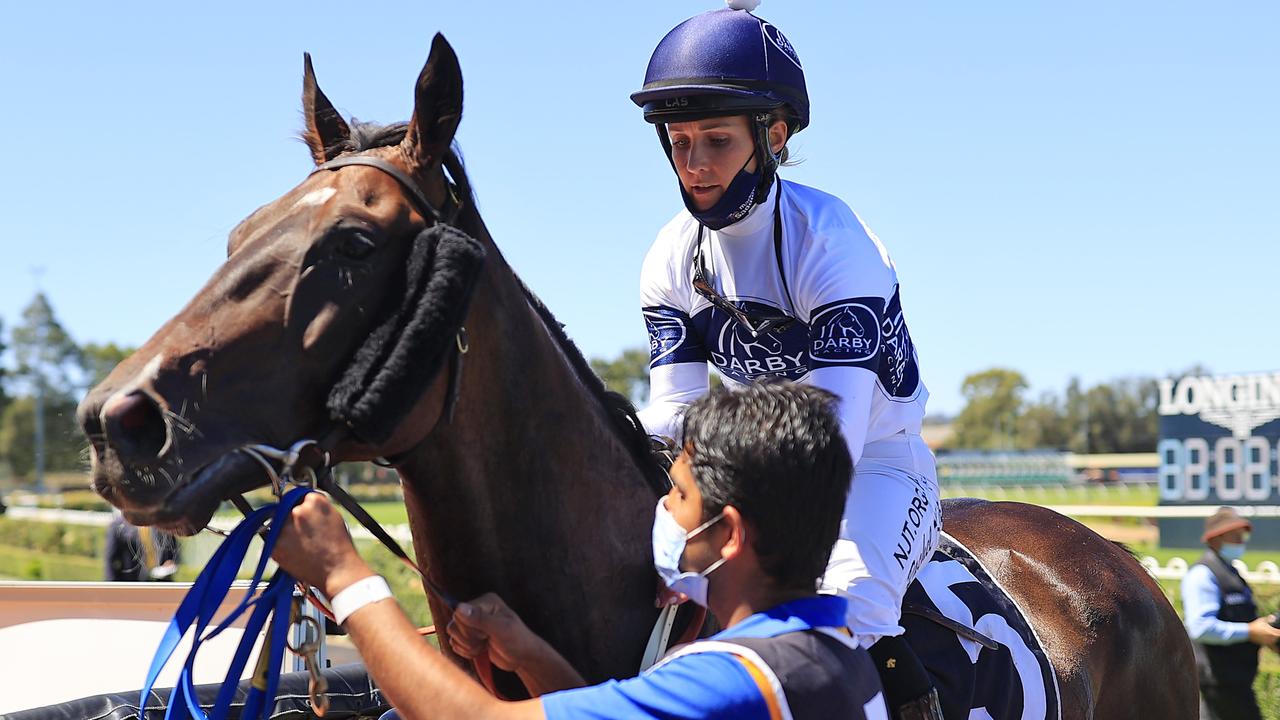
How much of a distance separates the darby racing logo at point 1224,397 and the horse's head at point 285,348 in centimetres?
1879

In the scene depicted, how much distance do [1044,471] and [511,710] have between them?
62.1 meters

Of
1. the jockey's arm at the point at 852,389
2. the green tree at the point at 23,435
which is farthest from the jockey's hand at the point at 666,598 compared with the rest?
the green tree at the point at 23,435

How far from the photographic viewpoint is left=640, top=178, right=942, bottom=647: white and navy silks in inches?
104

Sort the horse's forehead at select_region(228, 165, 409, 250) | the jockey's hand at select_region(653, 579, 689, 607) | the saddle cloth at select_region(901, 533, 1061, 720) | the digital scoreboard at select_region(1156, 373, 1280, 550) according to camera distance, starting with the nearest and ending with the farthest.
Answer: the horse's forehead at select_region(228, 165, 409, 250) < the jockey's hand at select_region(653, 579, 689, 607) < the saddle cloth at select_region(901, 533, 1061, 720) < the digital scoreboard at select_region(1156, 373, 1280, 550)

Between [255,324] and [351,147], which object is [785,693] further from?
[351,147]

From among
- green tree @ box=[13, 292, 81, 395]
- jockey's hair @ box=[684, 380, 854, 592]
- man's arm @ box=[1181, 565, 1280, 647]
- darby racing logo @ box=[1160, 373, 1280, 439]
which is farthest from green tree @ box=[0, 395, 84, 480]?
jockey's hair @ box=[684, 380, 854, 592]

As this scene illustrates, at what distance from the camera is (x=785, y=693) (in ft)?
5.78

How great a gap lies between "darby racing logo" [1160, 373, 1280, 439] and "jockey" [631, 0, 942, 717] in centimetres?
1761

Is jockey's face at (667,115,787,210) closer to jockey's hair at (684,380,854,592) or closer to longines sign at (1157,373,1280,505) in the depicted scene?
jockey's hair at (684,380,854,592)

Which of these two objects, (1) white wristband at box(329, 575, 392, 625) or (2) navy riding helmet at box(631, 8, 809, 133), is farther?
(2) navy riding helmet at box(631, 8, 809, 133)

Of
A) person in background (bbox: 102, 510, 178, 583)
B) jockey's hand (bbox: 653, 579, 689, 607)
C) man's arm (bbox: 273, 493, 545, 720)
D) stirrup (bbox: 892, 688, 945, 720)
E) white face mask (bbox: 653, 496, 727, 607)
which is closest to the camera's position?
man's arm (bbox: 273, 493, 545, 720)

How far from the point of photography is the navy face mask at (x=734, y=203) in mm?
2865

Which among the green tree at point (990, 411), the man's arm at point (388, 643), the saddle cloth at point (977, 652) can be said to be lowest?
the green tree at point (990, 411)

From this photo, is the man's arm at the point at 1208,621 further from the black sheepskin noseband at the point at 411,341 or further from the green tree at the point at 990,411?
the green tree at the point at 990,411
